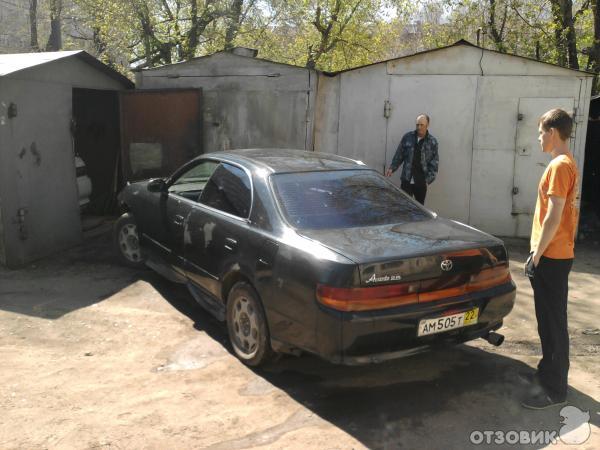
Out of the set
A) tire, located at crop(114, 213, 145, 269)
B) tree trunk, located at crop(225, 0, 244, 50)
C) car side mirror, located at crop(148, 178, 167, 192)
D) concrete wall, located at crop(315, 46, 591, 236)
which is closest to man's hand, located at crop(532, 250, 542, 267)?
car side mirror, located at crop(148, 178, 167, 192)

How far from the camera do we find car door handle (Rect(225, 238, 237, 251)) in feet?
13.6

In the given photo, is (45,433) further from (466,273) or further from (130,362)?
(466,273)

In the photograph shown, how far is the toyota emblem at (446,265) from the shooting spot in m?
3.49

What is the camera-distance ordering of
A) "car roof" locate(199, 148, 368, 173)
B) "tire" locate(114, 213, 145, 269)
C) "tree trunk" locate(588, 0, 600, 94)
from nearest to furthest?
"car roof" locate(199, 148, 368, 173)
"tire" locate(114, 213, 145, 269)
"tree trunk" locate(588, 0, 600, 94)

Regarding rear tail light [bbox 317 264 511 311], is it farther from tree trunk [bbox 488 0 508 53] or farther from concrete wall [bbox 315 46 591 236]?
tree trunk [bbox 488 0 508 53]

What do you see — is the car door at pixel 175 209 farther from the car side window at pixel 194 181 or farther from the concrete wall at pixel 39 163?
the concrete wall at pixel 39 163

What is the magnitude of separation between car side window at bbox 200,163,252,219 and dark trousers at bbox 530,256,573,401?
2.07m

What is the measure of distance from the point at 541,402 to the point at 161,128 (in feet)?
23.1

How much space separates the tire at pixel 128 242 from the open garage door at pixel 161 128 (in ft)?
8.07

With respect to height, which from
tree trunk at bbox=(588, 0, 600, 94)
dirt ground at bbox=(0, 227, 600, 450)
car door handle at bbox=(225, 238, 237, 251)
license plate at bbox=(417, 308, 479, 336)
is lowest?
dirt ground at bbox=(0, 227, 600, 450)

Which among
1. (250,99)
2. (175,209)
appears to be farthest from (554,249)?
(250,99)

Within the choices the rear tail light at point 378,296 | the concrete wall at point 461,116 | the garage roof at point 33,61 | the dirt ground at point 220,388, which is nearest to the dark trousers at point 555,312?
the dirt ground at point 220,388

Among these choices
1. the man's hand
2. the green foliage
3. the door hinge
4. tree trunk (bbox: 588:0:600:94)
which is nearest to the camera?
the man's hand

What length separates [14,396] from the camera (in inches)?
146
